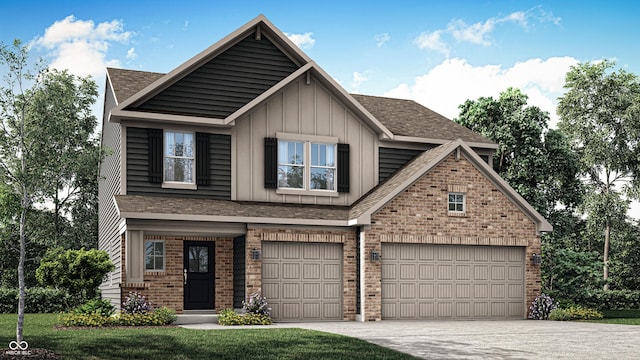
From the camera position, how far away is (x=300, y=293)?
21.7m

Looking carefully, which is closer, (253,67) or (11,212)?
(11,212)

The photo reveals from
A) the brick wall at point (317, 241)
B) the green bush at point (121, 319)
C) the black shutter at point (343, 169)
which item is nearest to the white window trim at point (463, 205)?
the brick wall at point (317, 241)

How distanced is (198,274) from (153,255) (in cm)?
151

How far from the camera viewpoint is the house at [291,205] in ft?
70.2

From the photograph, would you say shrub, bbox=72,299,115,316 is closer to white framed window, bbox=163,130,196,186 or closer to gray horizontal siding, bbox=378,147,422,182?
white framed window, bbox=163,130,196,186

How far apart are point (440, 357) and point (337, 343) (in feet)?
7.63

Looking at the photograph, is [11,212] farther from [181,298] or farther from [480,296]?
[480,296]

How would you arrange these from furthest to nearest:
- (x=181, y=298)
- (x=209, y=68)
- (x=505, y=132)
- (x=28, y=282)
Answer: (x=28, y=282) → (x=505, y=132) → (x=209, y=68) → (x=181, y=298)

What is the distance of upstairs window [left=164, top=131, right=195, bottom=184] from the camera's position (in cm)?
2216

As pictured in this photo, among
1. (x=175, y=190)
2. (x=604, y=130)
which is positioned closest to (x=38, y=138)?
(x=175, y=190)

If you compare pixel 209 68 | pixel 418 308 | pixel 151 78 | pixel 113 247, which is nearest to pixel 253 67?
pixel 209 68

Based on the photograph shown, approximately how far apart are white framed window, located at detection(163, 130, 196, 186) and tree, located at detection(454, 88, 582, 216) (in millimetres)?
16538

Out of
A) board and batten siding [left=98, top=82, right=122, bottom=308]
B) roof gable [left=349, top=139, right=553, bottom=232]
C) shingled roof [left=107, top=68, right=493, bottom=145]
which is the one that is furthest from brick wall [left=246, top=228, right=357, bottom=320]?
shingled roof [left=107, top=68, right=493, bottom=145]

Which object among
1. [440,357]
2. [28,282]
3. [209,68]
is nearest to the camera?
[440,357]
